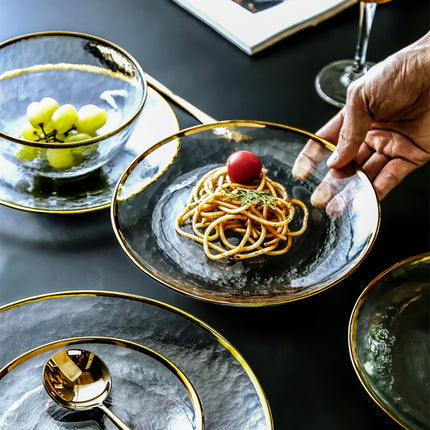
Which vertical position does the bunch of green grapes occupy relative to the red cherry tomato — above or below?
above

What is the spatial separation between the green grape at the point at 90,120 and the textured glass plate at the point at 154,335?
0.40m

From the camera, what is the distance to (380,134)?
1.27m

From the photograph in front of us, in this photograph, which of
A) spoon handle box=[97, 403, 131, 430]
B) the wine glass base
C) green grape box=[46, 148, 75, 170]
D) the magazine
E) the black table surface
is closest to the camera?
spoon handle box=[97, 403, 131, 430]

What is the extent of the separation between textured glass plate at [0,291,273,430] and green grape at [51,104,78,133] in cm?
39

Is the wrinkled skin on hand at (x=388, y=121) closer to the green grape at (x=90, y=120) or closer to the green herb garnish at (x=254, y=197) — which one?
the green herb garnish at (x=254, y=197)

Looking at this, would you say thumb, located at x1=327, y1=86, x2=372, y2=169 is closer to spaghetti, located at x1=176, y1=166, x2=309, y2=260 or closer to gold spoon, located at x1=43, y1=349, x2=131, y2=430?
spaghetti, located at x1=176, y1=166, x2=309, y2=260

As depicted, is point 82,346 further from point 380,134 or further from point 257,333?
point 380,134

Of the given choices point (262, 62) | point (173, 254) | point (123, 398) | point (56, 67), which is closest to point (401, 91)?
point (262, 62)

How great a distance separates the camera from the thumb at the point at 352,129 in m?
1.09

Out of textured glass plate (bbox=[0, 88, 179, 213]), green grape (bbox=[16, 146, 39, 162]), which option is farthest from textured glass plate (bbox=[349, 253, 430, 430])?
green grape (bbox=[16, 146, 39, 162])

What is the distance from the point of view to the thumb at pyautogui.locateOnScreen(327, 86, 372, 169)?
3.59 ft

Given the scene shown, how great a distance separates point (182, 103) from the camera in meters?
1.31

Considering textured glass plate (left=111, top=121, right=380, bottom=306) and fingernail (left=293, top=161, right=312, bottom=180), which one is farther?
fingernail (left=293, top=161, right=312, bottom=180)

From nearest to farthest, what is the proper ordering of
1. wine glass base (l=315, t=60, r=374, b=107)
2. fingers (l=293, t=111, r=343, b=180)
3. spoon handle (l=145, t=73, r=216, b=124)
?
fingers (l=293, t=111, r=343, b=180), spoon handle (l=145, t=73, r=216, b=124), wine glass base (l=315, t=60, r=374, b=107)
